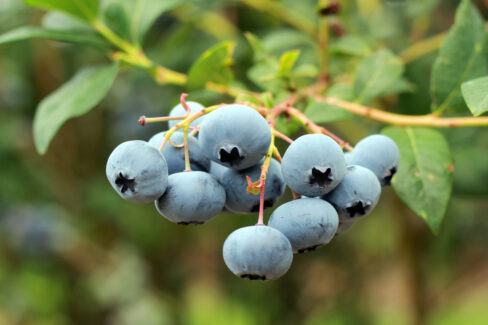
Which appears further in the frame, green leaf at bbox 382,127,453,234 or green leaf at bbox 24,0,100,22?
green leaf at bbox 24,0,100,22

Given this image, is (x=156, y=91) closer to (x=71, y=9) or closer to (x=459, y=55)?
(x=71, y=9)

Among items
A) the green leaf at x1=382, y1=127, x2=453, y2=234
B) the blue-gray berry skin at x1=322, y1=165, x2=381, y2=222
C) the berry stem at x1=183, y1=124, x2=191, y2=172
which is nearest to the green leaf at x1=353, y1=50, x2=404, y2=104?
the green leaf at x1=382, y1=127, x2=453, y2=234

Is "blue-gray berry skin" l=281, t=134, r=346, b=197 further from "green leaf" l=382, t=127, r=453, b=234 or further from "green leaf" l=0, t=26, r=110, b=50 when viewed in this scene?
"green leaf" l=0, t=26, r=110, b=50

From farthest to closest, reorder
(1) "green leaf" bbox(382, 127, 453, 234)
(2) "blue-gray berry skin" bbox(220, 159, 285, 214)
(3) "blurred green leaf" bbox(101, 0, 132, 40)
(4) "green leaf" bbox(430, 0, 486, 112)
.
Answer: (3) "blurred green leaf" bbox(101, 0, 132, 40) → (4) "green leaf" bbox(430, 0, 486, 112) → (1) "green leaf" bbox(382, 127, 453, 234) → (2) "blue-gray berry skin" bbox(220, 159, 285, 214)

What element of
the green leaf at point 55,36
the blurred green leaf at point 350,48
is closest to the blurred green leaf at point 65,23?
the green leaf at point 55,36

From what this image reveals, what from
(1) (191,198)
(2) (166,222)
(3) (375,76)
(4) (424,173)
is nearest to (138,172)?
(1) (191,198)

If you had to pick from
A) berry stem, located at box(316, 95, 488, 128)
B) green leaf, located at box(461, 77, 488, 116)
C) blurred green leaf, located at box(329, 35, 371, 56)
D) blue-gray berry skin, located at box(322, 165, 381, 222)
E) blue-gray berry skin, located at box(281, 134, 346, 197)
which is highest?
green leaf, located at box(461, 77, 488, 116)

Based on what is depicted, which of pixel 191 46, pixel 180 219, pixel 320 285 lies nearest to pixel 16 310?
pixel 320 285
